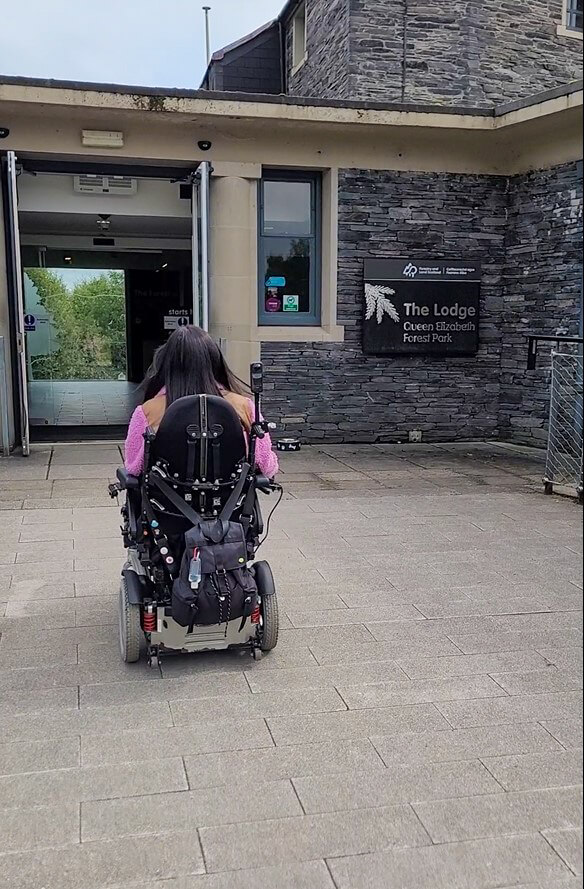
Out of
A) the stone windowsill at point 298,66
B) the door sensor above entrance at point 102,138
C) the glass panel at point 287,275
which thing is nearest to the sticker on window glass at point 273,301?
the glass panel at point 287,275

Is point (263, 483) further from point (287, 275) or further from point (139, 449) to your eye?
point (287, 275)

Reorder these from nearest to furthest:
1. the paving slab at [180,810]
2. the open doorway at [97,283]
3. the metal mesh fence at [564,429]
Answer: the paving slab at [180,810] < the metal mesh fence at [564,429] < the open doorway at [97,283]

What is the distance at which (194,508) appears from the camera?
3551mm

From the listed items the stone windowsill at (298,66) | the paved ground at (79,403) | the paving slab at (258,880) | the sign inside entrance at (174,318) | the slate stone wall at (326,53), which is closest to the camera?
the paving slab at (258,880)

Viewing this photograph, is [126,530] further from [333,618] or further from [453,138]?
[453,138]

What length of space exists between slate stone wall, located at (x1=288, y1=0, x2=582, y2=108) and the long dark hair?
32.0ft

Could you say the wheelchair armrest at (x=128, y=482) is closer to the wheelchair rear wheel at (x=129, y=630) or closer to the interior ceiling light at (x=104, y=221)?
the wheelchair rear wheel at (x=129, y=630)

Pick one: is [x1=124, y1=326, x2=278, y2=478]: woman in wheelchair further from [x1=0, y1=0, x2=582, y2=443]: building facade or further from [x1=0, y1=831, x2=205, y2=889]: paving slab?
[x1=0, y1=0, x2=582, y2=443]: building facade

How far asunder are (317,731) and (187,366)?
1.63 meters

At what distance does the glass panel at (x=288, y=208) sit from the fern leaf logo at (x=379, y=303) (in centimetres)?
109

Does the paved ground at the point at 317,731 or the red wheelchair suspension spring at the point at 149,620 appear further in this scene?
the red wheelchair suspension spring at the point at 149,620

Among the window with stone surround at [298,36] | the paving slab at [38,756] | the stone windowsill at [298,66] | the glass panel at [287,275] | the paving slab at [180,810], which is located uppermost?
the window with stone surround at [298,36]

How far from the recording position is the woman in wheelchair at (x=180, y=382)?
11.8ft

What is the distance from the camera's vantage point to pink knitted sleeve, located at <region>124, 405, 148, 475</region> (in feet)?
11.7
